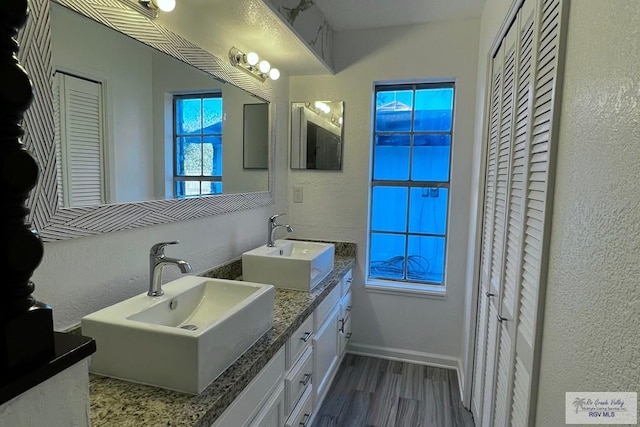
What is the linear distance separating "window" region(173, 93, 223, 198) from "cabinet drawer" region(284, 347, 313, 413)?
0.94m

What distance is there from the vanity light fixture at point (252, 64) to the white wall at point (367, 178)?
55cm

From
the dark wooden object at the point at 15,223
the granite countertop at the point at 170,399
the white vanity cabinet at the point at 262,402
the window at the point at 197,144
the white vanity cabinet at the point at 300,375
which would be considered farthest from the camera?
the window at the point at 197,144

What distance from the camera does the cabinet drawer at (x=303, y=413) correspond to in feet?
5.41

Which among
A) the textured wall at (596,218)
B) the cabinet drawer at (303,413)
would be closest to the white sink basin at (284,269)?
the cabinet drawer at (303,413)

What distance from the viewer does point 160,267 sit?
132 cm

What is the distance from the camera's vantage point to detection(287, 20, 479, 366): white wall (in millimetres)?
2525

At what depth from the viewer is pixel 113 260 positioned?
1.30m

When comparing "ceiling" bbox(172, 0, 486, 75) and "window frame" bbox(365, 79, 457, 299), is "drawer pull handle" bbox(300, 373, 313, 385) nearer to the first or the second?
"window frame" bbox(365, 79, 457, 299)

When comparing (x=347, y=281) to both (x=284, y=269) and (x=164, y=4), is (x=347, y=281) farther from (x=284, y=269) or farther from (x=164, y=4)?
(x=164, y=4)

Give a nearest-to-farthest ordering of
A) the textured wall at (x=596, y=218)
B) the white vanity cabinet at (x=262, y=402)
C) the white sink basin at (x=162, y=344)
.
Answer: the textured wall at (x=596, y=218) < the white sink basin at (x=162, y=344) < the white vanity cabinet at (x=262, y=402)

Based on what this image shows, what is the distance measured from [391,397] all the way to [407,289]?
0.76m

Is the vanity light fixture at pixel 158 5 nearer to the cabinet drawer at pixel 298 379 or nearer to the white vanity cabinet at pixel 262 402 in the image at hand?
the white vanity cabinet at pixel 262 402

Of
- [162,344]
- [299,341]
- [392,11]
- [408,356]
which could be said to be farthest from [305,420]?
[392,11]

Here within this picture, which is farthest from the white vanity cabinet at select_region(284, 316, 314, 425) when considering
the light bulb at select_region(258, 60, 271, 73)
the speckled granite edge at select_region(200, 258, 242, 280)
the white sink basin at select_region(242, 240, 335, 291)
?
the light bulb at select_region(258, 60, 271, 73)
